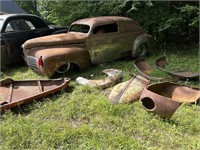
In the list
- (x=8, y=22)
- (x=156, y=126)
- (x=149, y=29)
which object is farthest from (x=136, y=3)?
(x=156, y=126)

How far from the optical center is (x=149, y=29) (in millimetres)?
9273

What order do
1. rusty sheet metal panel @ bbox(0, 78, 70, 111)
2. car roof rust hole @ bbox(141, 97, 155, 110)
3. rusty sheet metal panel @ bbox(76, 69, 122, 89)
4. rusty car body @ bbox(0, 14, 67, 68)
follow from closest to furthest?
car roof rust hole @ bbox(141, 97, 155, 110)
rusty sheet metal panel @ bbox(0, 78, 70, 111)
rusty sheet metal panel @ bbox(76, 69, 122, 89)
rusty car body @ bbox(0, 14, 67, 68)

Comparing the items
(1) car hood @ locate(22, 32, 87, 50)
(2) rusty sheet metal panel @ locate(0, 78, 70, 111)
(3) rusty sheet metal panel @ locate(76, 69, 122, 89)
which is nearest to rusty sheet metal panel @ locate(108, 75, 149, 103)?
A: (3) rusty sheet metal panel @ locate(76, 69, 122, 89)

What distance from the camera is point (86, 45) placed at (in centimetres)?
685

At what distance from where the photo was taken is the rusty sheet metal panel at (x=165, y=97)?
4082mm

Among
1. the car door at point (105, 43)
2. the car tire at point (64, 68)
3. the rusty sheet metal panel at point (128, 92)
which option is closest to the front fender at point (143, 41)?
the car door at point (105, 43)

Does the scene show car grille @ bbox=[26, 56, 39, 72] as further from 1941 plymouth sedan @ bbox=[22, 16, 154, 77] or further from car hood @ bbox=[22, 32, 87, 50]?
car hood @ bbox=[22, 32, 87, 50]

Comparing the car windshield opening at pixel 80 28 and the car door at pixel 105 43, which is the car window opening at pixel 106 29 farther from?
the car windshield opening at pixel 80 28

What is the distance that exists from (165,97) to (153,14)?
17.4 feet

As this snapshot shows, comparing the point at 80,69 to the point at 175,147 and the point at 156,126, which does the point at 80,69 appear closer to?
the point at 156,126

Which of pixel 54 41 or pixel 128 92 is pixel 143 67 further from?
pixel 54 41

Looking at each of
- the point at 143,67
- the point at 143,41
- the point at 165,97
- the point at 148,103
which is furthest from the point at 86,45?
the point at 165,97

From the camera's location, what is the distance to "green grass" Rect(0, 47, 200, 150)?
3781 mm

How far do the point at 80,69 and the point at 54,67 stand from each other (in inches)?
34.0
